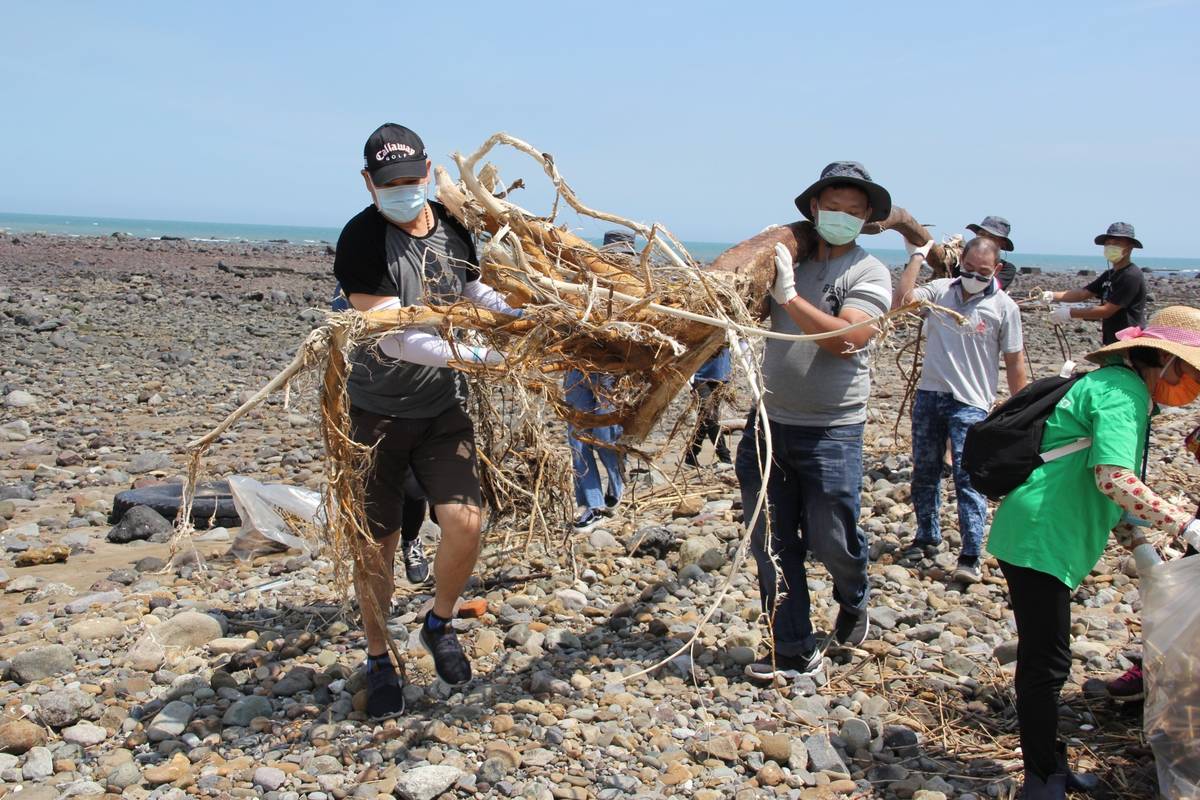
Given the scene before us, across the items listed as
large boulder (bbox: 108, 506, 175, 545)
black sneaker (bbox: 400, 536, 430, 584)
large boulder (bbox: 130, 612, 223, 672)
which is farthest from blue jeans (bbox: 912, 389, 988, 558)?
large boulder (bbox: 108, 506, 175, 545)

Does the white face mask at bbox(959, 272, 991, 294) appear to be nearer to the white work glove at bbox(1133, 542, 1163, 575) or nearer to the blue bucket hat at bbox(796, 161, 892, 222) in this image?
the blue bucket hat at bbox(796, 161, 892, 222)

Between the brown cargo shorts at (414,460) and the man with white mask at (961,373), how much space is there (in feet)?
8.80

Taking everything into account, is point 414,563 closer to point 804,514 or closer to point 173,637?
point 173,637

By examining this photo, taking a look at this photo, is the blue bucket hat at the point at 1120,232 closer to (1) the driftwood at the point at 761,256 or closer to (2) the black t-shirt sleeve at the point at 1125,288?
(2) the black t-shirt sleeve at the point at 1125,288

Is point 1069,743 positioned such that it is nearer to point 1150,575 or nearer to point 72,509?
point 1150,575

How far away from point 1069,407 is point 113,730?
3.37 meters

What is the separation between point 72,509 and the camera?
6.49 m

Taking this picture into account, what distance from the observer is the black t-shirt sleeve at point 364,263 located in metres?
3.33

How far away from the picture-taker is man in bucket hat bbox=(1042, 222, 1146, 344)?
22.4ft

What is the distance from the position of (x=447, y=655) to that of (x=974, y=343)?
10.9ft

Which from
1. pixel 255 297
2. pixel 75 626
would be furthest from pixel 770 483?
pixel 255 297

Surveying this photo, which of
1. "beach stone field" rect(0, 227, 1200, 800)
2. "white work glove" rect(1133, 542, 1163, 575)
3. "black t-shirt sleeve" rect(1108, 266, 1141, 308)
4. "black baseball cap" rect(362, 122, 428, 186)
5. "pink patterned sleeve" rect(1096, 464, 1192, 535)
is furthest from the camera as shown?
"black t-shirt sleeve" rect(1108, 266, 1141, 308)

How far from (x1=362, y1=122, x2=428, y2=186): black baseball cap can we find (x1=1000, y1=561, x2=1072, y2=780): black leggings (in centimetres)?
233

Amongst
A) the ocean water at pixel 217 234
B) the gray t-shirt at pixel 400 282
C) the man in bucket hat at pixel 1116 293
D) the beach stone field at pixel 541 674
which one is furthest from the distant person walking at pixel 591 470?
the ocean water at pixel 217 234
